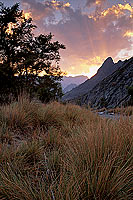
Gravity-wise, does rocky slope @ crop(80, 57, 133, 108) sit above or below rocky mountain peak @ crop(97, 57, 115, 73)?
below

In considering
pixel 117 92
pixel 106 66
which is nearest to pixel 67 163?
pixel 117 92

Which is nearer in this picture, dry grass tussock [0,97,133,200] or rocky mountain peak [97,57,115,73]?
dry grass tussock [0,97,133,200]

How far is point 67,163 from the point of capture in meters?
1.16

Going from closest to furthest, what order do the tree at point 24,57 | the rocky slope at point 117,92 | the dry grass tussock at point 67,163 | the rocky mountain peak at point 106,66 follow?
the dry grass tussock at point 67,163 < the tree at point 24,57 < the rocky slope at point 117,92 < the rocky mountain peak at point 106,66

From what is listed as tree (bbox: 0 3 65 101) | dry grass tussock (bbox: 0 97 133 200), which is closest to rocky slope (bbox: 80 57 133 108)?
tree (bbox: 0 3 65 101)

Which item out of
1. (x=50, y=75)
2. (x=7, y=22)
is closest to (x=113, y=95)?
(x=50, y=75)

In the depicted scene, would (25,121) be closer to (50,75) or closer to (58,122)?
(58,122)

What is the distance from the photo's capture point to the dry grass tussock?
840mm

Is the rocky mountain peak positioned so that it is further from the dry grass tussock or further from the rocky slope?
the dry grass tussock

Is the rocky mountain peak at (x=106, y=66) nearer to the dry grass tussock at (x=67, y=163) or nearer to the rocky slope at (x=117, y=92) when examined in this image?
the rocky slope at (x=117, y=92)

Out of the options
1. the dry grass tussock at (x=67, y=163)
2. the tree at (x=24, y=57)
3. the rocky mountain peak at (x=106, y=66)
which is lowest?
the dry grass tussock at (x=67, y=163)

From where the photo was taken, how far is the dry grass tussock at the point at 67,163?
0.84m

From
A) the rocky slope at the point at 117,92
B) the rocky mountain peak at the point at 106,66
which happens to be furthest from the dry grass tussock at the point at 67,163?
the rocky mountain peak at the point at 106,66

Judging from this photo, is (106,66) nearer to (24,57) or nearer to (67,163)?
(24,57)
